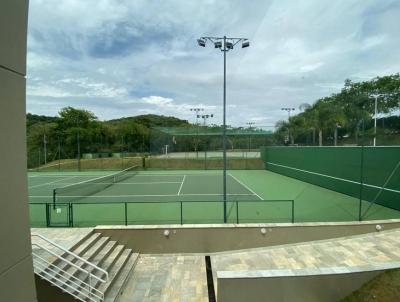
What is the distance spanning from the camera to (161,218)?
11844 millimetres

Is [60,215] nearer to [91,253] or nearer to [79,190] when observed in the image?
[91,253]

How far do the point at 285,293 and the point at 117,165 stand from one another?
1330 inches

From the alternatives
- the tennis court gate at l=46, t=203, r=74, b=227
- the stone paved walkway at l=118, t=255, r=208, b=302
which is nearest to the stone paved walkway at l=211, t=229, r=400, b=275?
the stone paved walkway at l=118, t=255, r=208, b=302

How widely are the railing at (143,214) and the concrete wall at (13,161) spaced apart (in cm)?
721

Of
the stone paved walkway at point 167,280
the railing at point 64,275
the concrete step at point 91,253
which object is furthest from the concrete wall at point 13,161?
the stone paved walkway at point 167,280

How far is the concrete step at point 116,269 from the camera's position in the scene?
8357mm

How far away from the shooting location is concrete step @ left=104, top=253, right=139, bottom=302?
826 cm

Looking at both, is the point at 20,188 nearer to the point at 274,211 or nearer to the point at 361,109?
the point at 274,211

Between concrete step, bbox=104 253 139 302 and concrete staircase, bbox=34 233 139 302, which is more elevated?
concrete staircase, bbox=34 233 139 302

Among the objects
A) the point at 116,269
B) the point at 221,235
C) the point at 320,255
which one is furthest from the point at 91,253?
the point at 320,255

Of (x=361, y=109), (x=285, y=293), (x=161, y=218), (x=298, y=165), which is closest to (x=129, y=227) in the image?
(x=161, y=218)

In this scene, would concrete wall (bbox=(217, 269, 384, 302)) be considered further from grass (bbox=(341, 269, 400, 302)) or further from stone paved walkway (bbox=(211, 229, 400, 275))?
stone paved walkway (bbox=(211, 229, 400, 275))

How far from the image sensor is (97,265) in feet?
29.9

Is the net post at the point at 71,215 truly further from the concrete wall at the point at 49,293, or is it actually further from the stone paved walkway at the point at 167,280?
the concrete wall at the point at 49,293
